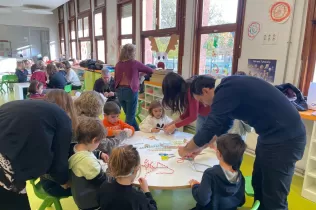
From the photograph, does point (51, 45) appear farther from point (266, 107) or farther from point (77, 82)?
point (266, 107)

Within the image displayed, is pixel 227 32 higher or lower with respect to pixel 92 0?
lower

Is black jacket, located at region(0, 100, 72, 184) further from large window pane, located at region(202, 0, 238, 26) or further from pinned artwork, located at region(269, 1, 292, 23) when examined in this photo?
large window pane, located at region(202, 0, 238, 26)

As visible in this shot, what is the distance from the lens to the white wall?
990 cm

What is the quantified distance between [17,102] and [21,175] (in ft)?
1.21

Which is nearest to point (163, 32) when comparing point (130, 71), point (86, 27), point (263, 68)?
point (130, 71)

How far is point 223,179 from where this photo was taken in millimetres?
1305

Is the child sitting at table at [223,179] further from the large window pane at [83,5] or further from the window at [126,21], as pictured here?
the large window pane at [83,5]

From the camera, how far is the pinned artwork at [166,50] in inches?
169

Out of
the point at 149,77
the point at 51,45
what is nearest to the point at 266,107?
the point at 149,77

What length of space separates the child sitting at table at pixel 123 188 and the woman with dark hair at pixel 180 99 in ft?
2.58

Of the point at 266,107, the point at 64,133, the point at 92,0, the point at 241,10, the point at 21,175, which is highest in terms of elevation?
the point at 92,0

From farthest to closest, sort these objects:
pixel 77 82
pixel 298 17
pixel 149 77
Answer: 1. pixel 77 82
2. pixel 149 77
3. pixel 298 17

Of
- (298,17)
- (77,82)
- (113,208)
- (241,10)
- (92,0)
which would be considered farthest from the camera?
(92,0)

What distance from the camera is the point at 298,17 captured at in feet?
8.34
